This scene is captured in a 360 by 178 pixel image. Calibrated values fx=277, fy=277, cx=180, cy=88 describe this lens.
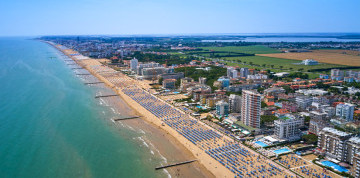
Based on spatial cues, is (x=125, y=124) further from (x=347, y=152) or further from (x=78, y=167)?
(x=347, y=152)

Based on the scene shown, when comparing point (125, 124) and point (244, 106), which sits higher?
point (244, 106)

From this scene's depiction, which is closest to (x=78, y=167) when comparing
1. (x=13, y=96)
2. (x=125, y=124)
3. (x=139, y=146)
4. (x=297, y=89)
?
(x=139, y=146)

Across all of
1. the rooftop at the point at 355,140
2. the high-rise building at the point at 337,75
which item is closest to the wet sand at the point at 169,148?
the rooftop at the point at 355,140

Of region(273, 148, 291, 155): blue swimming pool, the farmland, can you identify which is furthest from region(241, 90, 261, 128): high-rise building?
the farmland

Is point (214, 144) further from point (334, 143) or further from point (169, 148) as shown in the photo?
point (334, 143)

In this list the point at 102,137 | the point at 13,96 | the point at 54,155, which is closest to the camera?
the point at 54,155

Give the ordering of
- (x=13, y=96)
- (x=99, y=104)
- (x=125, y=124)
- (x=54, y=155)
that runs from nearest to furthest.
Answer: (x=54, y=155)
(x=125, y=124)
(x=99, y=104)
(x=13, y=96)

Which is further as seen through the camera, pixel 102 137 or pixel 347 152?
pixel 102 137
